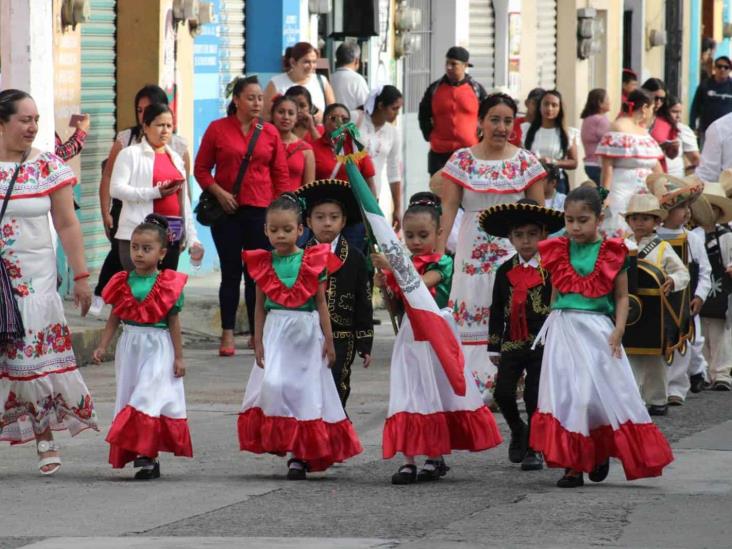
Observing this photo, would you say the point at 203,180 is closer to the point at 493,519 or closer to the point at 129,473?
the point at 129,473

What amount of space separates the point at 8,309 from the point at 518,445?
2563 mm

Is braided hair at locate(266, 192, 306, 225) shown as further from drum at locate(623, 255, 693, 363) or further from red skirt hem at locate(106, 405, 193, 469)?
drum at locate(623, 255, 693, 363)

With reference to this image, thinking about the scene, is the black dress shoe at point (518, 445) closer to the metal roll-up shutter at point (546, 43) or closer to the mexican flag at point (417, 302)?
the mexican flag at point (417, 302)

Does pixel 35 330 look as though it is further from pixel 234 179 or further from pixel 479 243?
pixel 234 179

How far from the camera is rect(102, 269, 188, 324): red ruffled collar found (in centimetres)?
968

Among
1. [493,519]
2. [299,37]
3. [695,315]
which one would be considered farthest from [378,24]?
[493,519]

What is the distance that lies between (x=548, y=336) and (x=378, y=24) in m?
13.1

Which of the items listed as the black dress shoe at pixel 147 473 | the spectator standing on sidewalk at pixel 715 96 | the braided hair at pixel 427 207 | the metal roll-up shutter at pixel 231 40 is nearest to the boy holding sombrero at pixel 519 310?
the braided hair at pixel 427 207

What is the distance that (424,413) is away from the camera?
946cm

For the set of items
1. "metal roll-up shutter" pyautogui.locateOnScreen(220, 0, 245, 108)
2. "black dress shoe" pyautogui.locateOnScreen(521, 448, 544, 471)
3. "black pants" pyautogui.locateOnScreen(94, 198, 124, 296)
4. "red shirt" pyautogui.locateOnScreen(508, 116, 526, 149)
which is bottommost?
"black dress shoe" pyautogui.locateOnScreen(521, 448, 544, 471)

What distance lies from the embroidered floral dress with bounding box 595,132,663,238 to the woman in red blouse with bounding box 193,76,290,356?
14.1ft

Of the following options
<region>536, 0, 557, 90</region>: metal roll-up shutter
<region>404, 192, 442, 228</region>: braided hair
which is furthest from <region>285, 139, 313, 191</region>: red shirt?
<region>536, 0, 557, 90</region>: metal roll-up shutter

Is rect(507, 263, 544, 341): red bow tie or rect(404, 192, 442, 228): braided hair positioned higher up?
rect(404, 192, 442, 228): braided hair

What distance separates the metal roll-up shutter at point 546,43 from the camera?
98.1 ft
